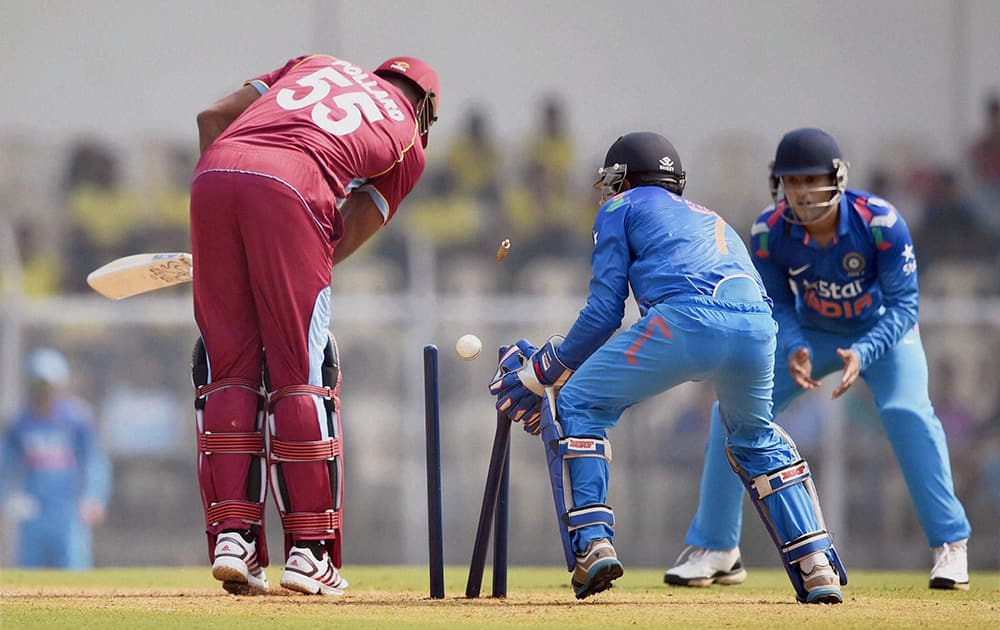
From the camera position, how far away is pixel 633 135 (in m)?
5.37

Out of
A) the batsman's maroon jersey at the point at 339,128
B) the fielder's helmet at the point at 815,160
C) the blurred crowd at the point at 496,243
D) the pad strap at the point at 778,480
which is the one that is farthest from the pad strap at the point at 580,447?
the blurred crowd at the point at 496,243

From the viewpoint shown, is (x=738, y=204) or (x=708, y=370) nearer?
(x=708, y=370)

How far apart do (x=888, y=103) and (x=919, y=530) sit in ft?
19.0

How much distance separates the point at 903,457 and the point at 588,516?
2.32 m

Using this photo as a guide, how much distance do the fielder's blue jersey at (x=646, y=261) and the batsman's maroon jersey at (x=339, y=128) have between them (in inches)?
35.6

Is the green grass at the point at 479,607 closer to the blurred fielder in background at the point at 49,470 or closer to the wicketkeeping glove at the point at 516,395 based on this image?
the wicketkeeping glove at the point at 516,395

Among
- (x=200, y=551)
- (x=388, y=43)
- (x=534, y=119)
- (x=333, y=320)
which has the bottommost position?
(x=200, y=551)

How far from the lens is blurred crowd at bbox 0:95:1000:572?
1180 cm

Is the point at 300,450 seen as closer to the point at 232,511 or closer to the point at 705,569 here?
the point at 232,511

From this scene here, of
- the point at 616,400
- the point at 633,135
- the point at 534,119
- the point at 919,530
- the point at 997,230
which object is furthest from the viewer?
Result: the point at 534,119

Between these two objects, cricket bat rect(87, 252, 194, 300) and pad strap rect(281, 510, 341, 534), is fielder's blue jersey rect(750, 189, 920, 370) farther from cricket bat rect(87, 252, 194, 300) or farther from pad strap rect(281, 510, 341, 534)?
cricket bat rect(87, 252, 194, 300)

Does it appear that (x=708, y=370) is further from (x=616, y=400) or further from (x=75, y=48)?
(x=75, y=48)

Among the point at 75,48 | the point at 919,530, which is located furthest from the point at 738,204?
the point at 75,48

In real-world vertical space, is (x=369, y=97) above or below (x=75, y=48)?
below
